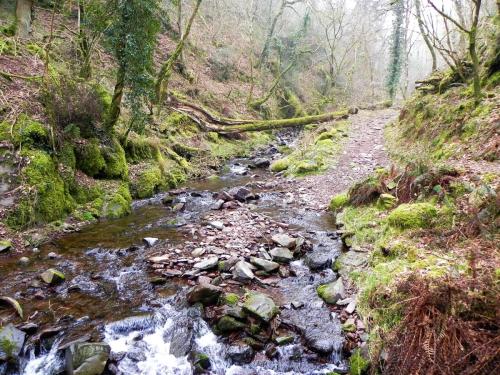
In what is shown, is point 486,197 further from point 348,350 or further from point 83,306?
point 83,306

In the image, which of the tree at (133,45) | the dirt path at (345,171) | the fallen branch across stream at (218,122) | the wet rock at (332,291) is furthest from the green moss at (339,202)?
the fallen branch across stream at (218,122)

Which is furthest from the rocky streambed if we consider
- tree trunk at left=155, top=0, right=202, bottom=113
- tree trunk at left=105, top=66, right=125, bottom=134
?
tree trunk at left=155, top=0, right=202, bottom=113

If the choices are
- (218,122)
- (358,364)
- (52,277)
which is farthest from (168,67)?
(358,364)

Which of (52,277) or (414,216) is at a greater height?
(414,216)

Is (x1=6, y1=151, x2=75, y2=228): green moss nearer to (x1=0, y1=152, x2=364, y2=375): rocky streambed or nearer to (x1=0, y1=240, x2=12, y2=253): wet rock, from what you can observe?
(x1=0, y1=240, x2=12, y2=253): wet rock

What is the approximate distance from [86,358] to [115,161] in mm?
7361

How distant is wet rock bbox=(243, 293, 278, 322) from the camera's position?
4.75 meters

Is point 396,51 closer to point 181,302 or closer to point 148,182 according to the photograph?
point 148,182

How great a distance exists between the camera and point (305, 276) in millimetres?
6113

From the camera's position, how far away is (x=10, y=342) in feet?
13.6

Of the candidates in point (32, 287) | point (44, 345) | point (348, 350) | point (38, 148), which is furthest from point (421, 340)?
point (38, 148)

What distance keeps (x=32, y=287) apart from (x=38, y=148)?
405 cm

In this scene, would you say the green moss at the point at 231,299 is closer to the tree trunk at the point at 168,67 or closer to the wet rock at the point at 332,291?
the wet rock at the point at 332,291

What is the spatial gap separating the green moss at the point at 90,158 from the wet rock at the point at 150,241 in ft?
11.6
